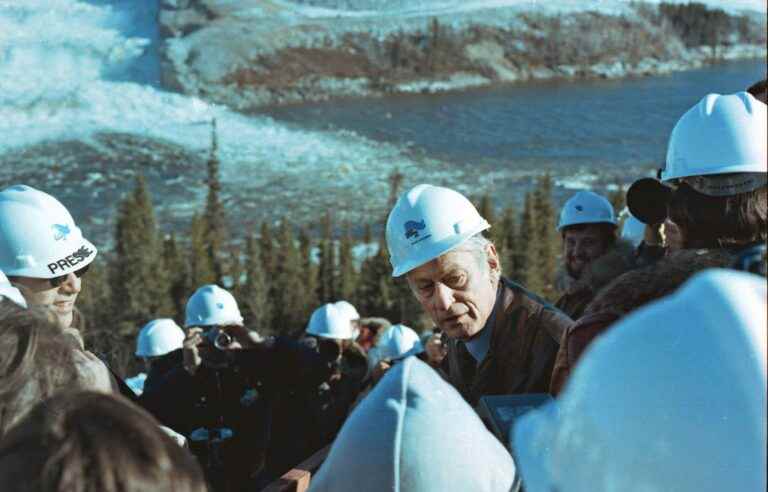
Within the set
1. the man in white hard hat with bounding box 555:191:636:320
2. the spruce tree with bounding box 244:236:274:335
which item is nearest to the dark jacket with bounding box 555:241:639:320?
the man in white hard hat with bounding box 555:191:636:320

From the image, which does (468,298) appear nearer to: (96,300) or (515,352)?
(515,352)

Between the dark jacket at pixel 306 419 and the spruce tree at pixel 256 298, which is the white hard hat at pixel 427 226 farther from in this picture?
the spruce tree at pixel 256 298

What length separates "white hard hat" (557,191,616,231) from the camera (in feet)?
13.9

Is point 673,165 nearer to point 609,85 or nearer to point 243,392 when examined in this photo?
point 243,392

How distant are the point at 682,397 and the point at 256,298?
71.1ft

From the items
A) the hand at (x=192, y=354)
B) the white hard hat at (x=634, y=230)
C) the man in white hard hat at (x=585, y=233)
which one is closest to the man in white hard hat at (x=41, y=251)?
the hand at (x=192, y=354)

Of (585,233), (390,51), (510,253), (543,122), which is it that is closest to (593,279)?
(585,233)

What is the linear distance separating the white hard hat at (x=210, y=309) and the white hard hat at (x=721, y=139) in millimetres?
3203

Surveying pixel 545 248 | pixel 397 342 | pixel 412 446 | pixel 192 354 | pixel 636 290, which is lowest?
pixel 545 248

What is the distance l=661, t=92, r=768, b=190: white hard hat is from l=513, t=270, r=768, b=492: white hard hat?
992 mm

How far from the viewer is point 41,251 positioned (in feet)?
9.86

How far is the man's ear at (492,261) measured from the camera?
2.72 m

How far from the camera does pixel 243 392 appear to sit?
4.11 m

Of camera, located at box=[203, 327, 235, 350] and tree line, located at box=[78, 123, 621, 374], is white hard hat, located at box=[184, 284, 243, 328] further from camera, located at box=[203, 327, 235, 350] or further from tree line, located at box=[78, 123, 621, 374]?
tree line, located at box=[78, 123, 621, 374]
